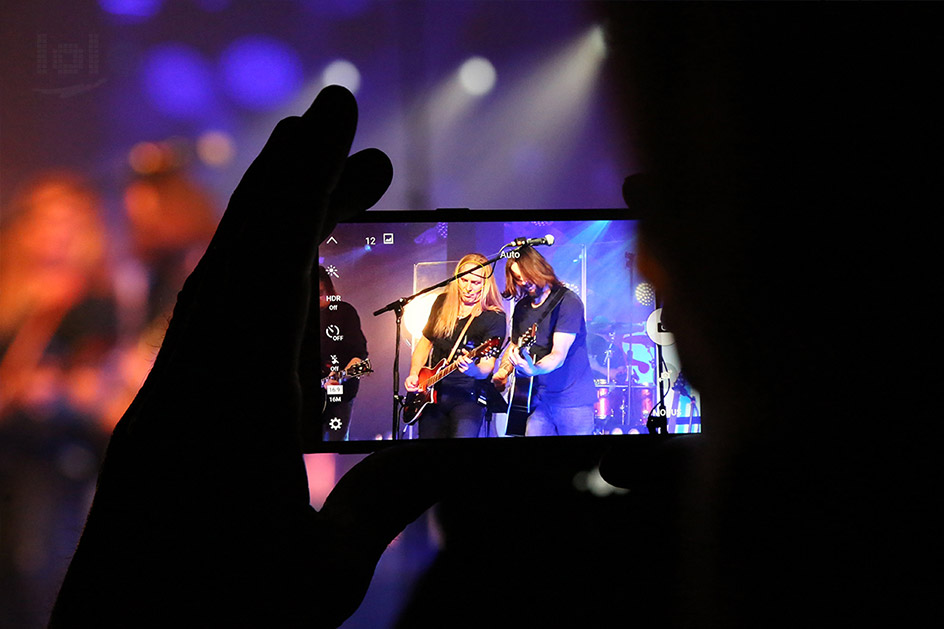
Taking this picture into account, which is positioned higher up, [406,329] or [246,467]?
[406,329]

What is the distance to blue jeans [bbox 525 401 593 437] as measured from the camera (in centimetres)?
89

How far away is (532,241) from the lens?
92 cm

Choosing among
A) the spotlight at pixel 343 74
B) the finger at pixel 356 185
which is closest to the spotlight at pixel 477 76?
the spotlight at pixel 343 74

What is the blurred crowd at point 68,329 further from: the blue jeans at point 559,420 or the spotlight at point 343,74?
the blue jeans at point 559,420

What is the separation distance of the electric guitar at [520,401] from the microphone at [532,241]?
0.13 meters

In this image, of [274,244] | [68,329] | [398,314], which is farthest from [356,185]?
[68,329]

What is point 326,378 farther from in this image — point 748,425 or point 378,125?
point 748,425

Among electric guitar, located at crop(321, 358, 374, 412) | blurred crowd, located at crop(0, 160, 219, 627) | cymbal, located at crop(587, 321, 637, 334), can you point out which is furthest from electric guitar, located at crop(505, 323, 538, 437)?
blurred crowd, located at crop(0, 160, 219, 627)

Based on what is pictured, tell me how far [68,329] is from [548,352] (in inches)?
31.7

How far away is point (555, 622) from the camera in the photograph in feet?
3.00

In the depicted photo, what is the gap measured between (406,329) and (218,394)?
622 millimetres

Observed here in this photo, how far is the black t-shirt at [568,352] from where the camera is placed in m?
0.90

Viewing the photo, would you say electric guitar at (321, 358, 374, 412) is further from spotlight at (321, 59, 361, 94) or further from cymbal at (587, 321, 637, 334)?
spotlight at (321, 59, 361, 94)

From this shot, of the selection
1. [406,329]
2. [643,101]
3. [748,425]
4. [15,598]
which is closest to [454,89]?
[643,101]
